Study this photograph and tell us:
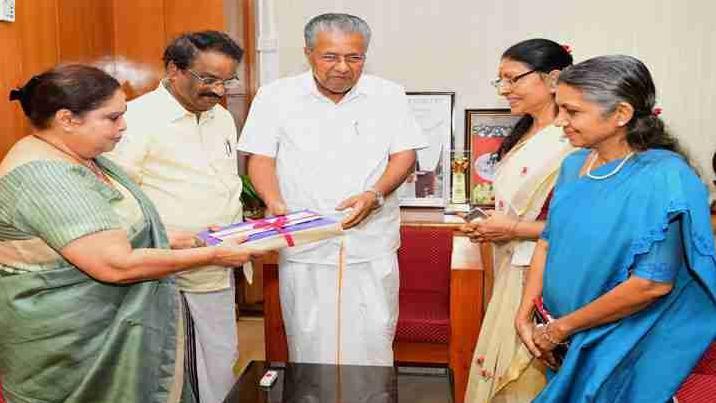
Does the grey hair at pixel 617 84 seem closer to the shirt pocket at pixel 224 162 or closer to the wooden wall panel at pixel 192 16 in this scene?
the shirt pocket at pixel 224 162

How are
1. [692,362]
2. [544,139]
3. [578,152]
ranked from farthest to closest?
[544,139]
[578,152]
[692,362]

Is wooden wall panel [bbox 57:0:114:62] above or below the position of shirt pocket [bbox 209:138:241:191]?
above

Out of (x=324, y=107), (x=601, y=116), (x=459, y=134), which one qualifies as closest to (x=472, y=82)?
(x=459, y=134)

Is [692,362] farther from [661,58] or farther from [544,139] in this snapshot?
[661,58]

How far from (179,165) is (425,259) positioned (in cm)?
159

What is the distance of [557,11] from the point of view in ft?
11.9

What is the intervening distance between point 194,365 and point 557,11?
8.01 ft

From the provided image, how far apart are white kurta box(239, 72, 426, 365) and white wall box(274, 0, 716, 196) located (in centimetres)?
122

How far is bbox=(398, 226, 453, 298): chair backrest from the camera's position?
11.5 feet

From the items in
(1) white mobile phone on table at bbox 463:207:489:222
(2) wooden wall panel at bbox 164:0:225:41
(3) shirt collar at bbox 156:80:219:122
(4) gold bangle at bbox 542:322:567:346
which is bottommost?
(4) gold bangle at bbox 542:322:567:346

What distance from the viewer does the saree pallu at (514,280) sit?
2.20m

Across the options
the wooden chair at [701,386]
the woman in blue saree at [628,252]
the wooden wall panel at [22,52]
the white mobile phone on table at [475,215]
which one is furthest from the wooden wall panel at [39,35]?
the wooden chair at [701,386]

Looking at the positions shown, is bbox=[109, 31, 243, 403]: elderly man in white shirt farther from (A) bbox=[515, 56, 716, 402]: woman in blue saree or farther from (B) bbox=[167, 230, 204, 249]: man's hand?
(A) bbox=[515, 56, 716, 402]: woman in blue saree

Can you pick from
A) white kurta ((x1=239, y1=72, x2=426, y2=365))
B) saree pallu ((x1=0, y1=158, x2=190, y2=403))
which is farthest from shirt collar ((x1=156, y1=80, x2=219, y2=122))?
saree pallu ((x1=0, y1=158, x2=190, y2=403))
